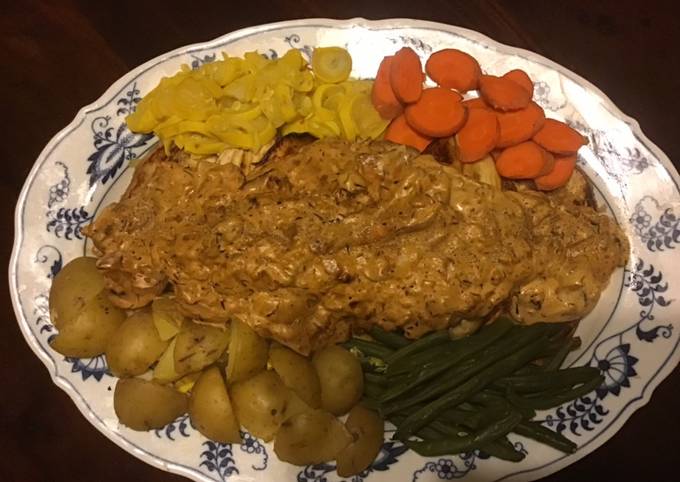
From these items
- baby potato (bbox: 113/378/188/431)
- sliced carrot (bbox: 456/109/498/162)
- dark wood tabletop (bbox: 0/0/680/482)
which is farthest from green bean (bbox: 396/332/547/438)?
dark wood tabletop (bbox: 0/0/680/482)

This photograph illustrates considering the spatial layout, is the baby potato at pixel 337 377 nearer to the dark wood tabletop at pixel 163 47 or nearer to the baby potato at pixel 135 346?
the baby potato at pixel 135 346

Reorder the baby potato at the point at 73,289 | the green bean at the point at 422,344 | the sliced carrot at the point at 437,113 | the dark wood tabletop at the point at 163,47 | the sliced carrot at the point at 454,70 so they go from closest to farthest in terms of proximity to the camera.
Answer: the green bean at the point at 422,344, the baby potato at the point at 73,289, the sliced carrot at the point at 437,113, the sliced carrot at the point at 454,70, the dark wood tabletop at the point at 163,47

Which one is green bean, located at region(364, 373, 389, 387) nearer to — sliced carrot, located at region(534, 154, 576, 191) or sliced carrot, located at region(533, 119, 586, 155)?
sliced carrot, located at region(534, 154, 576, 191)

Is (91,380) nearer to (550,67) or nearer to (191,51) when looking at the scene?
(191,51)

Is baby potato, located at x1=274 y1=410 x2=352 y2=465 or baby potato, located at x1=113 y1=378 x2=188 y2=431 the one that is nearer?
baby potato, located at x1=274 y1=410 x2=352 y2=465

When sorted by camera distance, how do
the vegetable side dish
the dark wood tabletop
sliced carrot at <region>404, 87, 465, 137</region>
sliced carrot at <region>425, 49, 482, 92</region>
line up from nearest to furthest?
1. the vegetable side dish
2. sliced carrot at <region>404, 87, 465, 137</region>
3. sliced carrot at <region>425, 49, 482, 92</region>
4. the dark wood tabletop

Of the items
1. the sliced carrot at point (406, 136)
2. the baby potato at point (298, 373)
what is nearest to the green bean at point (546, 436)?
the baby potato at point (298, 373)

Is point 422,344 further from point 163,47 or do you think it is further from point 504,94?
point 163,47
